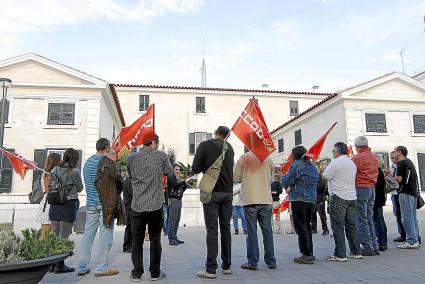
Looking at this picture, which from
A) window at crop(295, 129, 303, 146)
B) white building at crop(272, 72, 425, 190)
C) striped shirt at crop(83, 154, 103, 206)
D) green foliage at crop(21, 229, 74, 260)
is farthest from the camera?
window at crop(295, 129, 303, 146)

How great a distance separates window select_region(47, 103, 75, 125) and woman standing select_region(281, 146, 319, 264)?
14.8m

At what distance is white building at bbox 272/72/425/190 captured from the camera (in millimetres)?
20641

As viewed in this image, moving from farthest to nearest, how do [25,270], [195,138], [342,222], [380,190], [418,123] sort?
[195,138], [418,123], [380,190], [342,222], [25,270]

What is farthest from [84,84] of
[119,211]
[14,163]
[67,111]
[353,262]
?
[353,262]

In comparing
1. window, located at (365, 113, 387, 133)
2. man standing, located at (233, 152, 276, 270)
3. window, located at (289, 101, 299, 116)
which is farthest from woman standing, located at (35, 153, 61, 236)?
window, located at (289, 101, 299, 116)

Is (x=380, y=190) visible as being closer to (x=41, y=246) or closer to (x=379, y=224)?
(x=379, y=224)

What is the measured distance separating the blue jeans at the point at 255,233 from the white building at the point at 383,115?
53.0 feet

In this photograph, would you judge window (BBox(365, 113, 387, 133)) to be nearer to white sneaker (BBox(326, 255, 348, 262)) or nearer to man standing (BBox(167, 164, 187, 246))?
man standing (BBox(167, 164, 187, 246))

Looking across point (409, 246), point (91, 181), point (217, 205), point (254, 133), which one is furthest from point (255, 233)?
point (409, 246)

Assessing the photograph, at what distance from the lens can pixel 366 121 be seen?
68.3 ft

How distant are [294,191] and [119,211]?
2823mm

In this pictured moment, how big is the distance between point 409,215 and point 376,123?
15.4 metres

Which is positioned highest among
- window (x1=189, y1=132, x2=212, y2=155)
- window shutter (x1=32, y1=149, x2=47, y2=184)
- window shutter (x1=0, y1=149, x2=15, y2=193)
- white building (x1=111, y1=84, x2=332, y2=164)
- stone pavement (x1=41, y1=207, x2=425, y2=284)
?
white building (x1=111, y1=84, x2=332, y2=164)

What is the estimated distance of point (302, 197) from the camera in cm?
599
